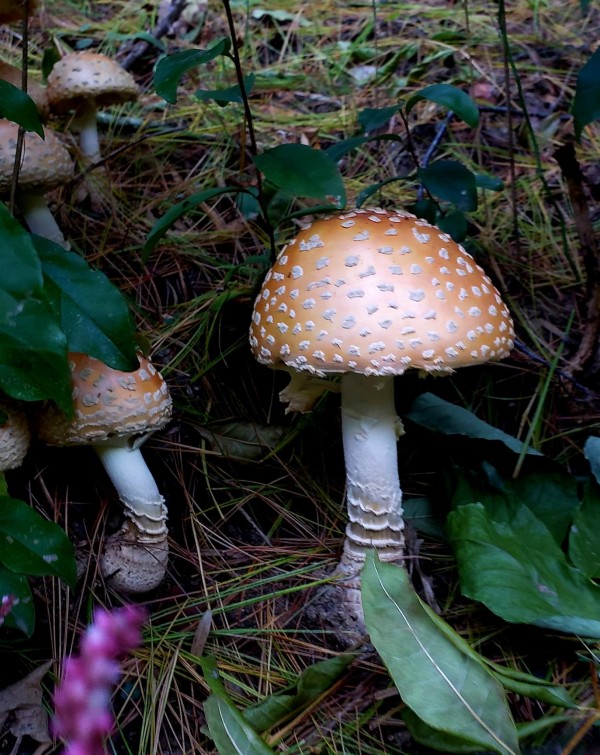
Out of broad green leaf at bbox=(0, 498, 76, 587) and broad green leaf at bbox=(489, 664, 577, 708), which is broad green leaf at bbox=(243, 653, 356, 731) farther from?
broad green leaf at bbox=(0, 498, 76, 587)

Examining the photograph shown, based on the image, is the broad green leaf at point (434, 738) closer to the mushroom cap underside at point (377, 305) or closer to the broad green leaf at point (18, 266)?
the mushroom cap underside at point (377, 305)

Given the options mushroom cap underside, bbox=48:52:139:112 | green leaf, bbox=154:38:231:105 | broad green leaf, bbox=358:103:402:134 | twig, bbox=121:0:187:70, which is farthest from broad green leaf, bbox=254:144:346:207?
twig, bbox=121:0:187:70

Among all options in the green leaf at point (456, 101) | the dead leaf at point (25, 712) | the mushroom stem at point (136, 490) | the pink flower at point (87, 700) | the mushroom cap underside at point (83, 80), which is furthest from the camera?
the mushroom cap underside at point (83, 80)

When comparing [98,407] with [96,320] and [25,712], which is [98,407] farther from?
[25,712]

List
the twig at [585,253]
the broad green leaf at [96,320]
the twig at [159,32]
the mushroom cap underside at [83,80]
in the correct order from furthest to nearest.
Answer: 1. the twig at [159,32]
2. the mushroom cap underside at [83,80]
3. the twig at [585,253]
4. the broad green leaf at [96,320]

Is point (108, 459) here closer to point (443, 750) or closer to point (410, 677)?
point (410, 677)

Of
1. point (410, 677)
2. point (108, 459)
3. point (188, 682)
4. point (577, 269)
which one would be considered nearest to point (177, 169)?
point (108, 459)

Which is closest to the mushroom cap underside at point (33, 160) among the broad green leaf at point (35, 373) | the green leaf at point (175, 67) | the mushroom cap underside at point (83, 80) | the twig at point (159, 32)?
the mushroom cap underside at point (83, 80)
